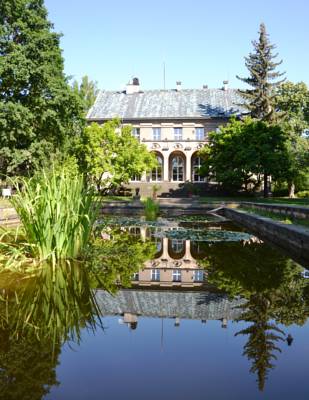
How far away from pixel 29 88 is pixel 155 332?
2600 cm

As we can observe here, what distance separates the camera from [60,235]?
6301mm

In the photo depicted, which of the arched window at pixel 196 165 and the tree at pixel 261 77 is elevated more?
the tree at pixel 261 77

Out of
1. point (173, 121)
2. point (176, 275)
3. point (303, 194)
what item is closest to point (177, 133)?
point (173, 121)

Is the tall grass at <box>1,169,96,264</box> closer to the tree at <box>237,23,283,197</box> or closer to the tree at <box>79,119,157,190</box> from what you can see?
the tree at <box>79,119,157,190</box>

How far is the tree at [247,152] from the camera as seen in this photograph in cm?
3266

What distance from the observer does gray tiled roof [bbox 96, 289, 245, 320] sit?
4312mm

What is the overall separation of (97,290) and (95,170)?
30.1 metres

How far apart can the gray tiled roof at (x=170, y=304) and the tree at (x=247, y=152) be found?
2859 centimetres

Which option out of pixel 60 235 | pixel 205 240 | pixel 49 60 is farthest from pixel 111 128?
pixel 60 235

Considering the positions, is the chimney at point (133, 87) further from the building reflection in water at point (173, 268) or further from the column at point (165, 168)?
the building reflection in water at point (173, 268)

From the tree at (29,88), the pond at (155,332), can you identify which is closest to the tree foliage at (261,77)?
the tree at (29,88)

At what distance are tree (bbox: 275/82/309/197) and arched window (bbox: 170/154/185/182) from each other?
11992 millimetres

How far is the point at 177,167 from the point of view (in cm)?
4772

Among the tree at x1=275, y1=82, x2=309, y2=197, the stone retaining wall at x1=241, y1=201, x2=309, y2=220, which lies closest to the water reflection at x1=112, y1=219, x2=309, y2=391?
the stone retaining wall at x1=241, y1=201, x2=309, y2=220
